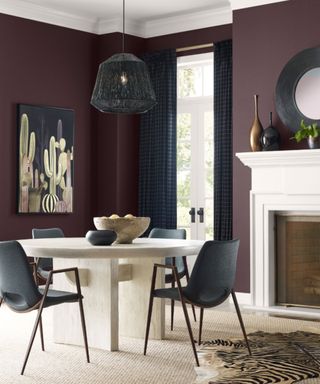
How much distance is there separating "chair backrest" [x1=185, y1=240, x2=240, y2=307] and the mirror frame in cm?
232

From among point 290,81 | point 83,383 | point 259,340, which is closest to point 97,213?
point 290,81

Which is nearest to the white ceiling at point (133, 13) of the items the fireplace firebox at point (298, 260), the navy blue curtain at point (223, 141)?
the navy blue curtain at point (223, 141)

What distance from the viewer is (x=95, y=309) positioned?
16.2 ft

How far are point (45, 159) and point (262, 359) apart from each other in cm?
377

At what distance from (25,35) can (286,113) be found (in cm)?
273

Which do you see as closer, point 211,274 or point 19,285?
point 19,285

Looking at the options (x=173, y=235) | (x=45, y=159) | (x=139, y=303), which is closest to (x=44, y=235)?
(x=173, y=235)

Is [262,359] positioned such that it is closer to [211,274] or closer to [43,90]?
[211,274]

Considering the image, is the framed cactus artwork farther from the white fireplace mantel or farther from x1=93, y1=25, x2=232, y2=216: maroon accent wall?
the white fireplace mantel

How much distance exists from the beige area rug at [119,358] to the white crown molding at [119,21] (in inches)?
125

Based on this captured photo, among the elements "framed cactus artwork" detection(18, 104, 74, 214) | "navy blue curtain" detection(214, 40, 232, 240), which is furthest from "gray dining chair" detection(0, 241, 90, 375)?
"navy blue curtain" detection(214, 40, 232, 240)

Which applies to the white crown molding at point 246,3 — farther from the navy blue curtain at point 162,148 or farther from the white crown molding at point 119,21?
the navy blue curtain at point 162,148

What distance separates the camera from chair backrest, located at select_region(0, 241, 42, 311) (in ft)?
13.8

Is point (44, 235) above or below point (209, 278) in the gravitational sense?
above
